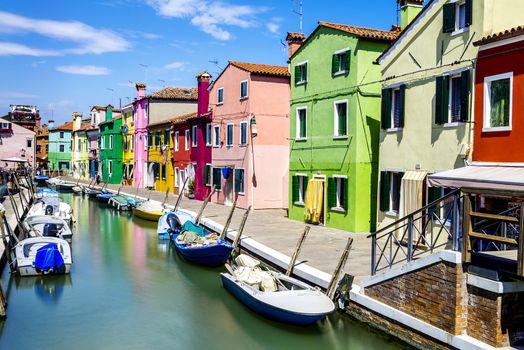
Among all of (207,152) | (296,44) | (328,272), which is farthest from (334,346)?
(207,152)

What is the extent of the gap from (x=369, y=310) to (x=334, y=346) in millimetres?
1158

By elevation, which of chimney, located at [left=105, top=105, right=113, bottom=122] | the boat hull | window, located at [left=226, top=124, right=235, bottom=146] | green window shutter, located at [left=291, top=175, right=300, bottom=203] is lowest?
the boat hull

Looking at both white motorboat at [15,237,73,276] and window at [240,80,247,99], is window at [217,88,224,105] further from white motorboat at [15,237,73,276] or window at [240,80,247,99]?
white motorboat at [15,237,73,276]

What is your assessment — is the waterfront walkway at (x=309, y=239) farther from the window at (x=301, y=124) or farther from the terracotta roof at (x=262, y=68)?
the terracotta roof at (x=262, y=68)

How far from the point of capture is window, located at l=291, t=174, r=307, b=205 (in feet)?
80.5

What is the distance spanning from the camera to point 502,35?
1300cm

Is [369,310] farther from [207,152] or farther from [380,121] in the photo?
[207,152]

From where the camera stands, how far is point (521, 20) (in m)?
14.1

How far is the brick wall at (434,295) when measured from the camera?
31.5ft

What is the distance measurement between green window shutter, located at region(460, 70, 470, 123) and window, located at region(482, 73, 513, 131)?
86 centimetres

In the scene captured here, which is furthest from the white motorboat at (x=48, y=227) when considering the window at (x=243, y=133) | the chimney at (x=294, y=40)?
the chimney at (x=294, y=40)

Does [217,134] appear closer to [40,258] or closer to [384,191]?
[384,191]

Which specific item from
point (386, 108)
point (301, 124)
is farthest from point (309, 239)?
point (301, 124)

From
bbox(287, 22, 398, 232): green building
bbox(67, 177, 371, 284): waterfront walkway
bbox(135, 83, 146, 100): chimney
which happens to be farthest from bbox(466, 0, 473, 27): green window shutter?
bbox(135, 83, 146, 100): chimney
